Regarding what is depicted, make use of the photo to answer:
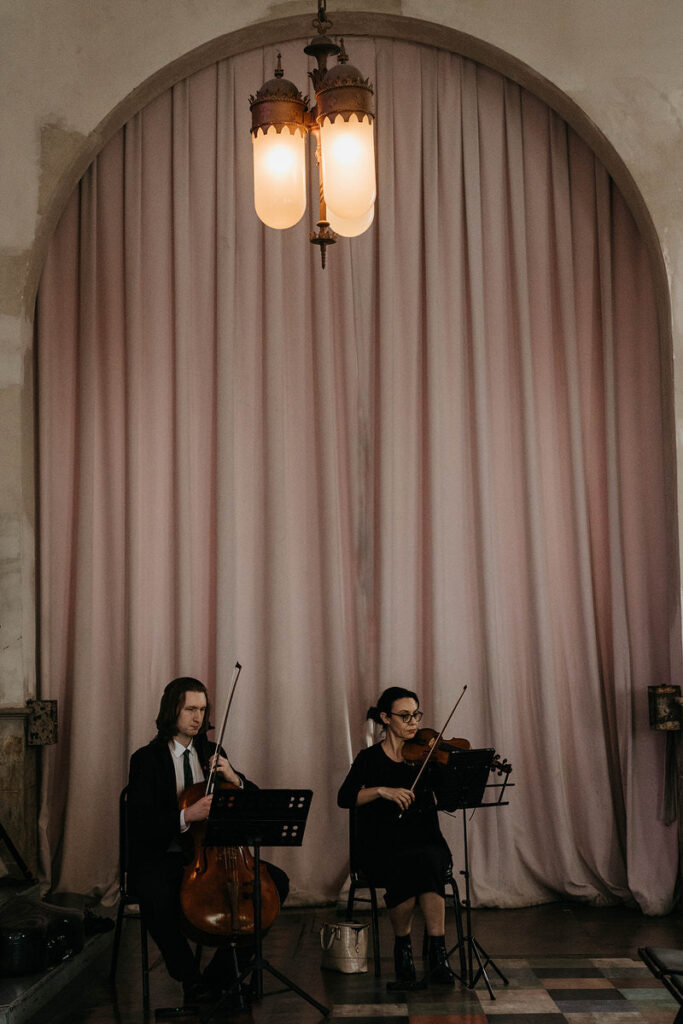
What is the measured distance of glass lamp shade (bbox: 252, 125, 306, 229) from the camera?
367 centimetres

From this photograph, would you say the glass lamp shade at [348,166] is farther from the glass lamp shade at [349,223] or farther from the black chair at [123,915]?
the black chair at [123,915]

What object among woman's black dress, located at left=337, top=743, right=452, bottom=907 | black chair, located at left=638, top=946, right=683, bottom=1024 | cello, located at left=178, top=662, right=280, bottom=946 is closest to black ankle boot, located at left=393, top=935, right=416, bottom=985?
woman's black dress, located at left=337, top=743, right=452, bottom=907

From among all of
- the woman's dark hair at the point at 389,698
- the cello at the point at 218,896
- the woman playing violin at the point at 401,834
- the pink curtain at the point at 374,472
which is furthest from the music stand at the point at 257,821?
the pink curtain at the point at 374,472

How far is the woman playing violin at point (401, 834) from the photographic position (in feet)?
15.1

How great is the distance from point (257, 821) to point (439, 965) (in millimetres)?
1087

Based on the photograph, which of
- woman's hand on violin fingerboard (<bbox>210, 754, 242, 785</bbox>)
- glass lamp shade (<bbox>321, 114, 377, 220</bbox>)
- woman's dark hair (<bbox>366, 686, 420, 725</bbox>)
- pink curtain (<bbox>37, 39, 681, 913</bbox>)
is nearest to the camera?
glass lamp shade (<bbox>321, 114, 377, 220</bbox>)

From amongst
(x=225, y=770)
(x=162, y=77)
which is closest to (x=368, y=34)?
(x=162, y=77)

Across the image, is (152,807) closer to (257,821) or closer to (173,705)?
(173,705)

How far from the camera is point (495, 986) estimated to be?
447 cm

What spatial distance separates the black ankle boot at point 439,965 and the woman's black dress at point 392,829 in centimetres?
21

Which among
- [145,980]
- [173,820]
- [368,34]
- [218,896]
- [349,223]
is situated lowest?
[145,980]

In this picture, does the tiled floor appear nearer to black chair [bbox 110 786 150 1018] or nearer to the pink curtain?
black chair [bbox 110 786 150 1018]

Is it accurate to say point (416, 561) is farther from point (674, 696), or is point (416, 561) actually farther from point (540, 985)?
point (540, 985)

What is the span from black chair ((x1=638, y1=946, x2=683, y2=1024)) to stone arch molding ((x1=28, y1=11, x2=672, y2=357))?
3313mm
